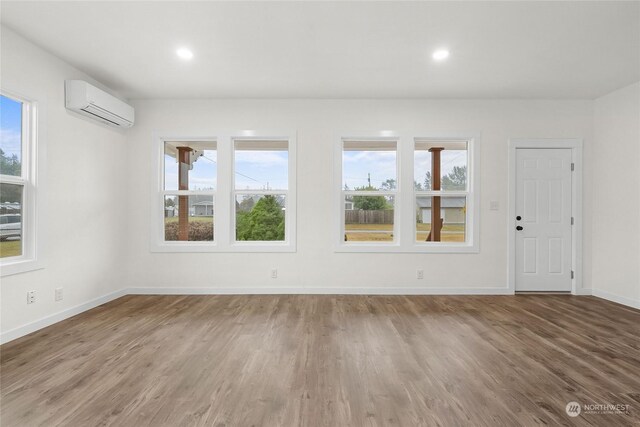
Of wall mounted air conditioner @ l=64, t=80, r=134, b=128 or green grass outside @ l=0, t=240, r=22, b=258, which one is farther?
wall mounted air conditioner @ l=64, t=80, r=134, b=128

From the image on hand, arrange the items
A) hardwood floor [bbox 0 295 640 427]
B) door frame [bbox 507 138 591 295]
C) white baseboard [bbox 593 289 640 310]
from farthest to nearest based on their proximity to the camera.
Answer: door frame [bbox 507 138 591 295], white baseboard [bbox 593 289 640 310], hardwood floor [bbox 0 295 640 427]

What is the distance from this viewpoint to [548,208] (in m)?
4.40

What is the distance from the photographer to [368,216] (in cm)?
454

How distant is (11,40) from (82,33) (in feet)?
2.04

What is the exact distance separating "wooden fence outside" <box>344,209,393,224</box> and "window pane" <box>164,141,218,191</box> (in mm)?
2044

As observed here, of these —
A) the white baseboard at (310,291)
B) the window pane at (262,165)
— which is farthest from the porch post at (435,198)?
the window pane at (262,165)

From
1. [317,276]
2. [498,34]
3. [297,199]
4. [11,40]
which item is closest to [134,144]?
[11,40]

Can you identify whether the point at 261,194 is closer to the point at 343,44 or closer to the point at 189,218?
the point at 189,218

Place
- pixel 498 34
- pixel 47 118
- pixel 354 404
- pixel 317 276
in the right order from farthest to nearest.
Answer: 1. pixel 317 276
2. pixel 47 118
3. pixel 498 34
4. pixel 354 404

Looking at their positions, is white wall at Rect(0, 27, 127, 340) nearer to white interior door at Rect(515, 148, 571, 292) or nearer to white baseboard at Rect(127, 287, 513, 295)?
white baseboard at Rect(127, 287, 513, 295)

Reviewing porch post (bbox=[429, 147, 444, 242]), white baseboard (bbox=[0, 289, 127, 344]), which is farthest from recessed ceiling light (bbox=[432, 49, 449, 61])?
white baseboard (bbox=[0, 289, 127, 344])

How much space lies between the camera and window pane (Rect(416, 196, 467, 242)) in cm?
452

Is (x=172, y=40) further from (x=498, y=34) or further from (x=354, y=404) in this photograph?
(x=354, y=404)

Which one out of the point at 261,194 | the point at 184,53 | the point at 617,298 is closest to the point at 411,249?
the point at 261,194
